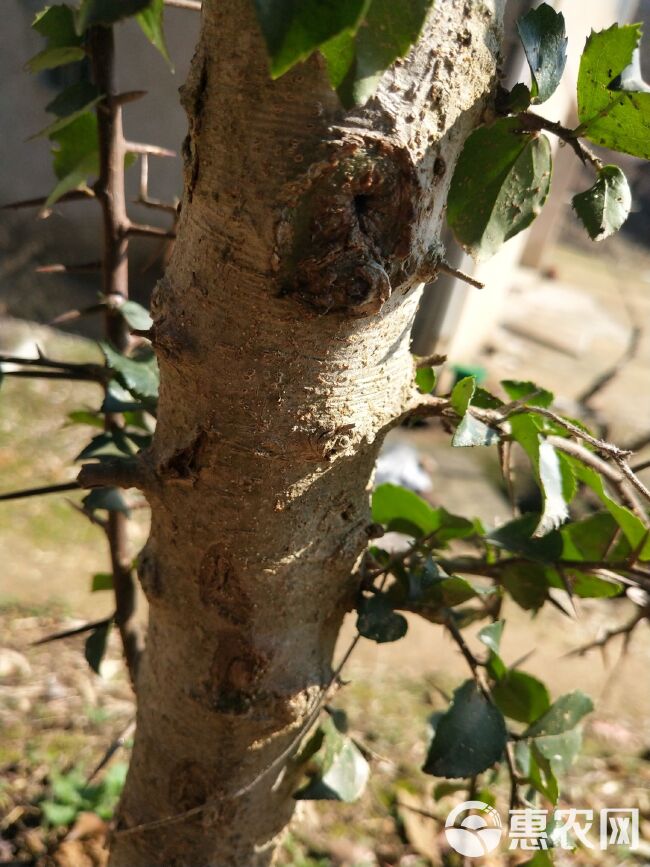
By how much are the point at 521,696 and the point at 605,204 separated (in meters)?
0.44

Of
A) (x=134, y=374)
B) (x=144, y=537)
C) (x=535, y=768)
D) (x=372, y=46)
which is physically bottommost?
(x=144, y=537)

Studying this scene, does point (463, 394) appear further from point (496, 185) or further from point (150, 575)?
point (150, 575)

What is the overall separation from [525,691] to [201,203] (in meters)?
0.52

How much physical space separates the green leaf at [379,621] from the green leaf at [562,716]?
0.55ft

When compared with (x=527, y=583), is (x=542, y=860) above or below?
below

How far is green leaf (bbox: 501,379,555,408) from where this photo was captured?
2.15 ft

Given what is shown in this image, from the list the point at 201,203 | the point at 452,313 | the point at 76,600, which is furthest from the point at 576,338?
the point at 201,203

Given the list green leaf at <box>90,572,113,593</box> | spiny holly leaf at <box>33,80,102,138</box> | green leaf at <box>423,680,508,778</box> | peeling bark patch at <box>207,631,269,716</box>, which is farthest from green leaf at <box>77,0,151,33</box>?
green leaf at <box>90,572,113,593</box>

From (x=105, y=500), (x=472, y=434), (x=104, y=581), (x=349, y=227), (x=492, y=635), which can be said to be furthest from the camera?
(x=104, y=581)

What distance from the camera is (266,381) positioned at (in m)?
0.52

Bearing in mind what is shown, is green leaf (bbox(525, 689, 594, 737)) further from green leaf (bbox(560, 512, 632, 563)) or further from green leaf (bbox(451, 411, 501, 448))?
green leaf (bbox(451, 411, 501, 448))

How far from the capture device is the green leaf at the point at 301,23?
0.31m

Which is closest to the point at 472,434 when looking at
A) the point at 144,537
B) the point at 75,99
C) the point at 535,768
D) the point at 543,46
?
the point at 543,46

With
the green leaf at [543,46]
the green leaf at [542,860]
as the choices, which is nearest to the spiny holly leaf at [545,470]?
the green leaf at [543,46]
